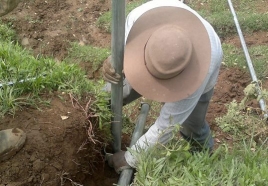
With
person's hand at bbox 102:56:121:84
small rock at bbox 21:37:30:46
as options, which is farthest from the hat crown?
small rock at bbox 21:37:30:46

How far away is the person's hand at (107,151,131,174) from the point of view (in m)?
3.00

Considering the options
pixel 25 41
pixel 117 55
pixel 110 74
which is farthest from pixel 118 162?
pixel 25 41

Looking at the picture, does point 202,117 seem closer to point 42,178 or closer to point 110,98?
point 110,98

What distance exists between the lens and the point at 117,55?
2.67 m

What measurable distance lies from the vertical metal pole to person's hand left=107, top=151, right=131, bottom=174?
108 millimetres

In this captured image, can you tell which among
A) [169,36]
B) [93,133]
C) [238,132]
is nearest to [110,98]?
[93,133]

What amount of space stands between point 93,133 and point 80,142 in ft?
0.37

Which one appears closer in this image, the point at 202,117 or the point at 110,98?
the point at 110,98

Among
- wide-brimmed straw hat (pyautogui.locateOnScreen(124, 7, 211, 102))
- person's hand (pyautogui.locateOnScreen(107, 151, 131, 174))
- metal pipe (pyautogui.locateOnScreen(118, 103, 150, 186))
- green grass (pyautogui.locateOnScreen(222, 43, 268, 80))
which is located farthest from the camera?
green grass (pyautogui.locateOnScreen(222, 43, 268, 80))

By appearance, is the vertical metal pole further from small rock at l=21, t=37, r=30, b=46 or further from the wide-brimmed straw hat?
small rock at l=21, t=37, r=30, b=46

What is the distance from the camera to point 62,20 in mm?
6316

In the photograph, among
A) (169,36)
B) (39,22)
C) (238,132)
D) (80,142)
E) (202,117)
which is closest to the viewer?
(169,36)

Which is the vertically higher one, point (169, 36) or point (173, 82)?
point (169, 36)

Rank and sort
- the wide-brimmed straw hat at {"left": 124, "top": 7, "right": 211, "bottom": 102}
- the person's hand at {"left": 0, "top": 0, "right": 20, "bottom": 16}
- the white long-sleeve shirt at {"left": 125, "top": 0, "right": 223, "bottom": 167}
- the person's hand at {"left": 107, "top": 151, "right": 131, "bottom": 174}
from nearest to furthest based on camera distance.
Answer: the person's hand at {"left": 0, "top": 0, "right": 20, "bottom": 16} < the wide-brimmed straw hat at {"left": 124, "top": 7, "right": 211, "bottom": 102} < the white long-sleeve shirt at {"left": 125, "top": 0, "right": 223, "bottom": 167} < the person's hand at {"left": 107, "top": 151, "right": 131, "bottom": 174}
